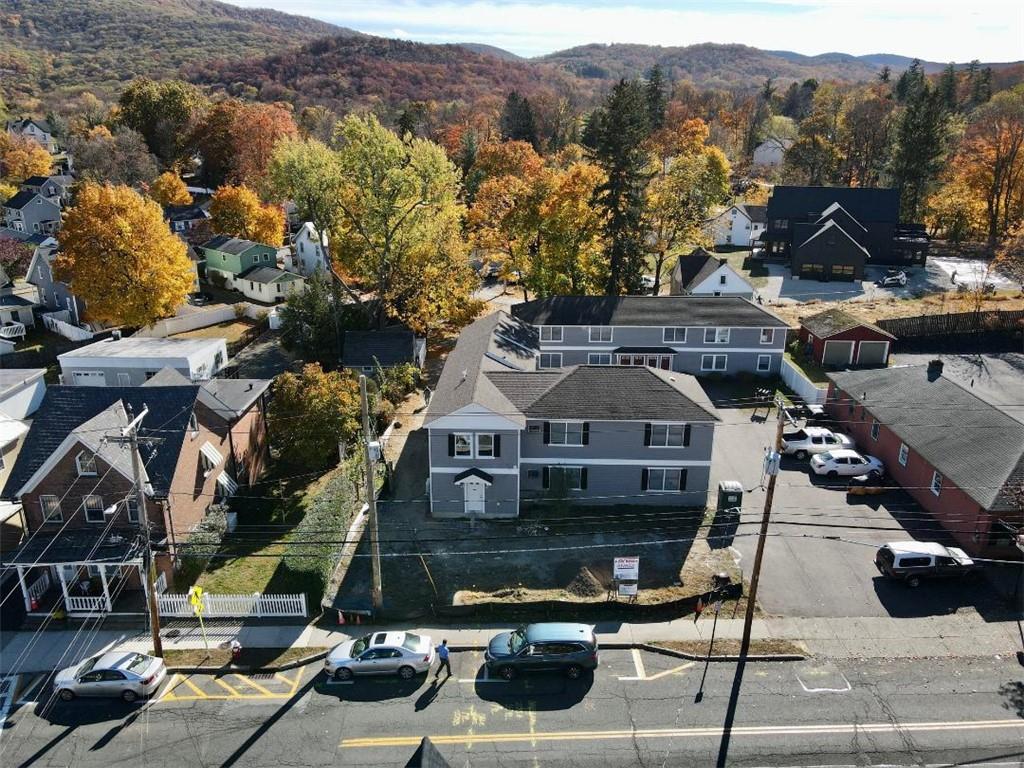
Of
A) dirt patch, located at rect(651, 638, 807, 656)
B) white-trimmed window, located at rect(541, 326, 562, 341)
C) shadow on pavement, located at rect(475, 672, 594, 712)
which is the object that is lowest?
shadow on pavement, located at rect(475, 672, 594, 712)

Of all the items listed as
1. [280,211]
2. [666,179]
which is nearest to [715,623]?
[666,179]

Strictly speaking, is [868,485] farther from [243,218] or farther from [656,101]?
[656,101]

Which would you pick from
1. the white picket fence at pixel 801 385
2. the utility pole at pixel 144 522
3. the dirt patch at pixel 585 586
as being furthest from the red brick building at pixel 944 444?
the utility pole at pixel 144 522

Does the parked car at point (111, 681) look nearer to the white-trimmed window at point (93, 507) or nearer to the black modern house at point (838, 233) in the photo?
the white-trimmed window at point (93, 507)

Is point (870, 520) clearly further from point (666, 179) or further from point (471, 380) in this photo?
point (666, 179)

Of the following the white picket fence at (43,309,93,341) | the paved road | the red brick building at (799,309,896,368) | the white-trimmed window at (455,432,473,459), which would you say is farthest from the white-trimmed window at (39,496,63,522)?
the red brick building at (799,309,896,368)

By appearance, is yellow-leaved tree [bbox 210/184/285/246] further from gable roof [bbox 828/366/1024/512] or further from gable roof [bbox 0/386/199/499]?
gable roof [bbox 828/366/1024/512]

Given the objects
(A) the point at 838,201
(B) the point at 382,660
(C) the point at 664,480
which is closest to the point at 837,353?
(C) the point at 664,480
